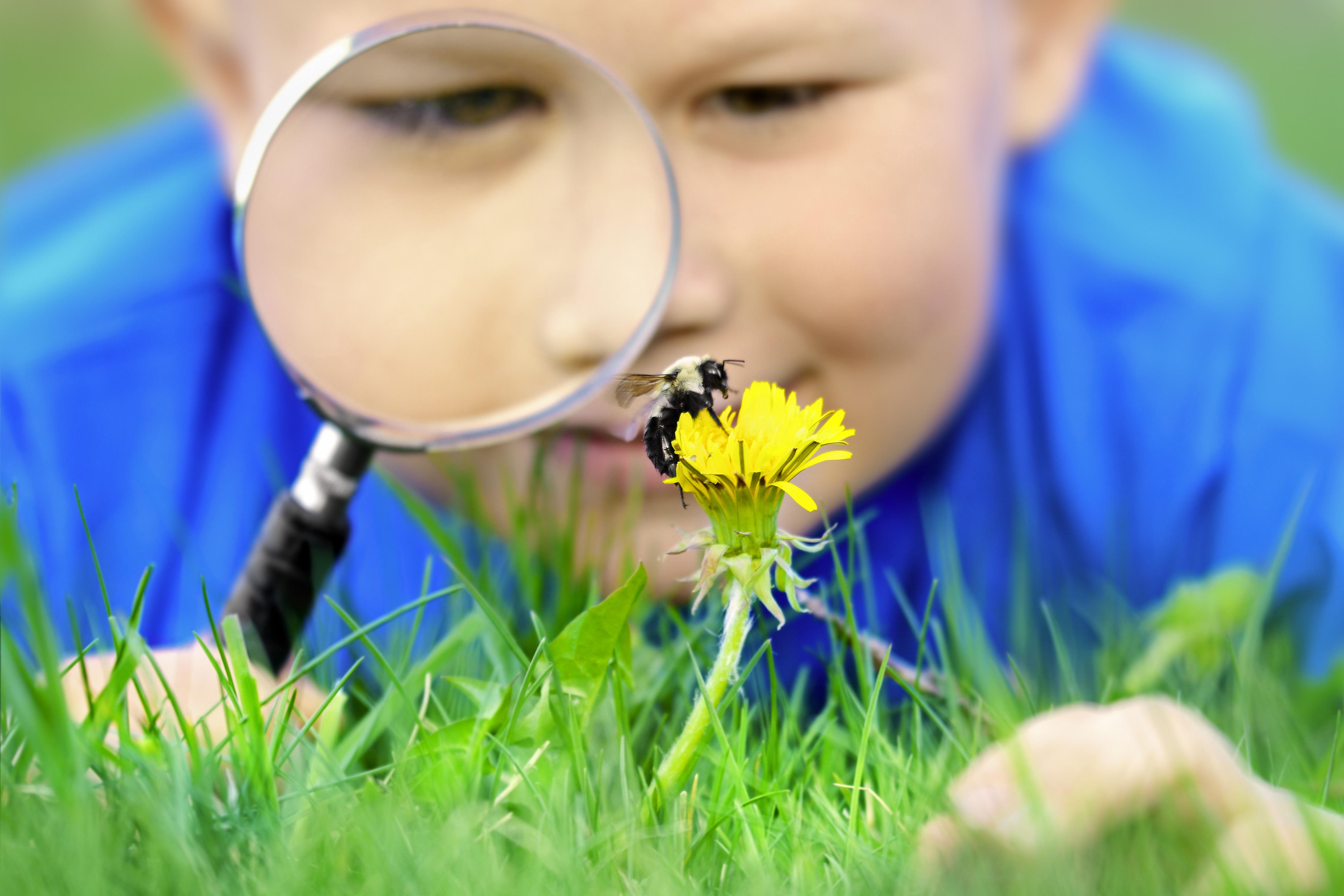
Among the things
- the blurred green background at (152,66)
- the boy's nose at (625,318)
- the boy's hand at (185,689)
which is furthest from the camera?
the blurred green background at (152,66)

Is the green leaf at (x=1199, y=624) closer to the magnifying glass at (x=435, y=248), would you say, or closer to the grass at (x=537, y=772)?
the grass at (x=537, y=772)

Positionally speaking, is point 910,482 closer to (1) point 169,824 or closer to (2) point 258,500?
(2) point 258,500

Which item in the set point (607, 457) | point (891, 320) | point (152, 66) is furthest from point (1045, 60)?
point (152, 66)

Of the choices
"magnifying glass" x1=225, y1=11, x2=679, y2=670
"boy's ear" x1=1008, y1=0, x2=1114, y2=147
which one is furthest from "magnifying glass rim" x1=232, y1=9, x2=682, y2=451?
"boy's ear" x1=1008, y1=0, x2=1114, y2=147

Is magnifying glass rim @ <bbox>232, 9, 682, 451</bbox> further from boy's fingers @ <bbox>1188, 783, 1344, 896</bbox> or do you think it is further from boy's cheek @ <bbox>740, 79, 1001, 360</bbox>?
boy's fingers @ <bbox>1188, 783, 1344, 896</bbox>

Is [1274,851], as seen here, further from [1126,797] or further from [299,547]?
[299,547]

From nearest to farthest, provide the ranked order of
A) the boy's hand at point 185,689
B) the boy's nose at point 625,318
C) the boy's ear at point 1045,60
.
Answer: the boy's hand at point 185,689
the boy's nose at point 625,318
the boy's ear at point 1045,60

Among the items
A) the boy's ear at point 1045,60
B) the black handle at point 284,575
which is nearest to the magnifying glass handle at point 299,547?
the black handle at point 284,575
